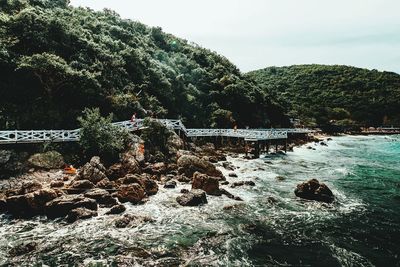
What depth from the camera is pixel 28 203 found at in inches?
686

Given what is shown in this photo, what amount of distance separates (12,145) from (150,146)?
11.5 meters

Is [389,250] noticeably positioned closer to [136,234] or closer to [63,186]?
[136,234]

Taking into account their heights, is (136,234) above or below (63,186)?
below

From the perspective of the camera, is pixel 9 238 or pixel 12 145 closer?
pixel 9 238

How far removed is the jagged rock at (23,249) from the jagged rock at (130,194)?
6188mm

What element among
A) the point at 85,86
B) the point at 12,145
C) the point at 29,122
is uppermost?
the point at 85,86

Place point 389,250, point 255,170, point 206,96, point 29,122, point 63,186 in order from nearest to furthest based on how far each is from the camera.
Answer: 1. point 389,250
2. point 63,186
3. point 29,122
4. point 255,170
5. point 206,96

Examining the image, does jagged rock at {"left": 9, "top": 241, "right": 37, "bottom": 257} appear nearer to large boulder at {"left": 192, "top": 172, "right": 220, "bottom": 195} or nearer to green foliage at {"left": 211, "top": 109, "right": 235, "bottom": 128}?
large boulder at {"left": 192, "top": 172, "right": 220, "bottom": 195}

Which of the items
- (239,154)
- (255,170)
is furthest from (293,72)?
(255,170)

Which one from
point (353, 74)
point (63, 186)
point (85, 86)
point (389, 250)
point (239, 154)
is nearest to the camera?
point (389, 250)

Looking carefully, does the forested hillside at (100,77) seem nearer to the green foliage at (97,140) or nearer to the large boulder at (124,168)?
the green foliage at (97,140)

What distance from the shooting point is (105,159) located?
85.8 feet

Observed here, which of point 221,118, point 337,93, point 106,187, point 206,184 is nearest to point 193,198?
point 206,184

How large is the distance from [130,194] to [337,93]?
121067mm
